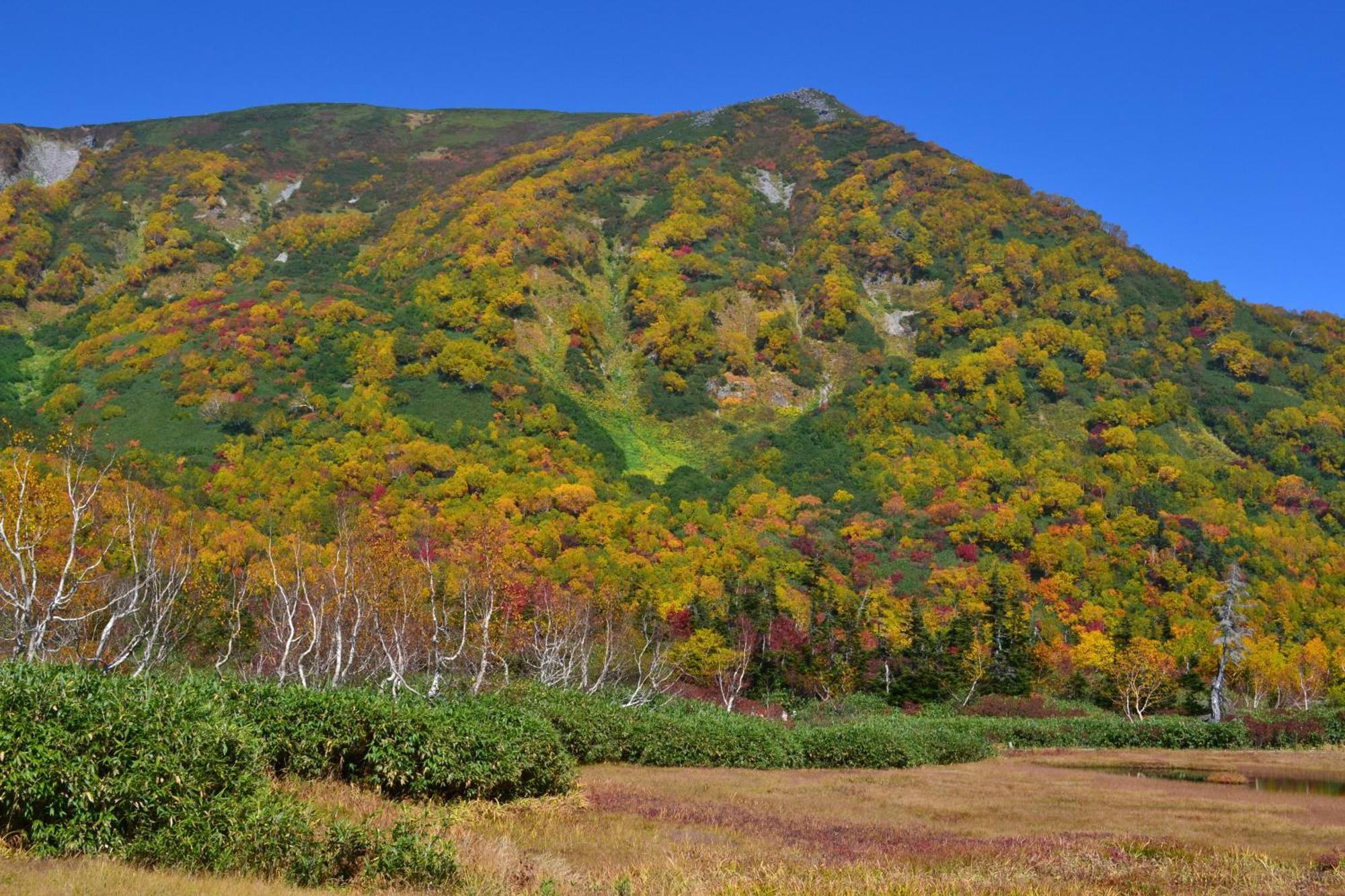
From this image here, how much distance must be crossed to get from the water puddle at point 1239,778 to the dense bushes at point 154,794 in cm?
2808

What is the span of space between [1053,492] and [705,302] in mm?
55600

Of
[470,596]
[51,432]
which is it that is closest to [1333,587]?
[470,596]

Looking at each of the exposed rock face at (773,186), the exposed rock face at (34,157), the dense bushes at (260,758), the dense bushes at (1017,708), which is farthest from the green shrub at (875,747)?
the exposed rock face at (34,157)

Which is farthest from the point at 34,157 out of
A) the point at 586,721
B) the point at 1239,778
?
the point at 1239,778

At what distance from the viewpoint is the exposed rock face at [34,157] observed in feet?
513

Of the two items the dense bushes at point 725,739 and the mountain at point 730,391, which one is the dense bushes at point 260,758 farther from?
Answer: the mountain at point 730,391

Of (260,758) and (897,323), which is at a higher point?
(897,323)

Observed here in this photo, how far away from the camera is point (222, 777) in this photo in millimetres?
10430

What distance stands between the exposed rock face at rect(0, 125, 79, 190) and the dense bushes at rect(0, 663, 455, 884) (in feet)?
582

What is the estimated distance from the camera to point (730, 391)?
113062 millimetres

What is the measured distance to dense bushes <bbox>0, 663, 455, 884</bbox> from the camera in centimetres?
924

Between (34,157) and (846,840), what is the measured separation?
198 m

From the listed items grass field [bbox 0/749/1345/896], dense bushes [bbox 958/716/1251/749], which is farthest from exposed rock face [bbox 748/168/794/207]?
grass field [bbox 0/749/1345/896]

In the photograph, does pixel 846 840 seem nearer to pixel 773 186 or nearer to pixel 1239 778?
pixel 1239 778
